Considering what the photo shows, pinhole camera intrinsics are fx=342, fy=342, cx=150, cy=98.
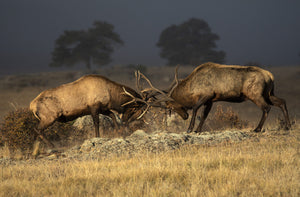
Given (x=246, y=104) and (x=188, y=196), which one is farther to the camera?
(x=246, y=104)

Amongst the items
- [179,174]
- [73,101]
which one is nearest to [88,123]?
[73,101]

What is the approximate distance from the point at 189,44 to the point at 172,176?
64052 mm

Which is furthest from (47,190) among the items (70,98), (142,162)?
(70,98)

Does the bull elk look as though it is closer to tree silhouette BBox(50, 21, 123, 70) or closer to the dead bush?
the dead bush

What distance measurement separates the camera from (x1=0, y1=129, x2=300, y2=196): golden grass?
17.8 feet

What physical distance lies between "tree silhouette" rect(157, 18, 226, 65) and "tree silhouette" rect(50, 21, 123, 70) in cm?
1378

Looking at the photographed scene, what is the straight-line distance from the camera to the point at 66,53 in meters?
56.4

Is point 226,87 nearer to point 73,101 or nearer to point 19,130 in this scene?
point 73,101

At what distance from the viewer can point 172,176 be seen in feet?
20.4

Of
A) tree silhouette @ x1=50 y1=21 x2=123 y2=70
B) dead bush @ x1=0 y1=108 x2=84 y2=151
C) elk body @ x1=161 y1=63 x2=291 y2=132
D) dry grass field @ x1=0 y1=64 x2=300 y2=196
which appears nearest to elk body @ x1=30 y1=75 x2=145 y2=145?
dead bush @ x1=0 y1=108 x2=84 y2=151

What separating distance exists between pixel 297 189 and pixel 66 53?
178 feet

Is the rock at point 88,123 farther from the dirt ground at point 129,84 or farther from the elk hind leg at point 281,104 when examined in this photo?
the dirt ground at point 129,84

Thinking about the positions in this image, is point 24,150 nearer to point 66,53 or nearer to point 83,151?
point 83,151

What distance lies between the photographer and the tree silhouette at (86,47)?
56.1 metres
